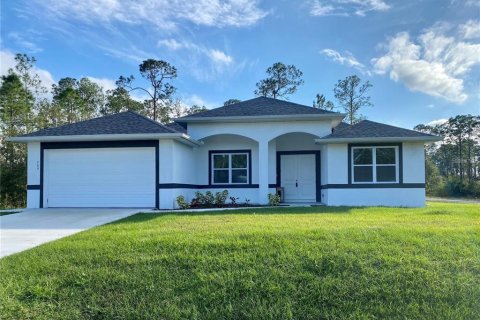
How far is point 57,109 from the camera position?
29.9 meters

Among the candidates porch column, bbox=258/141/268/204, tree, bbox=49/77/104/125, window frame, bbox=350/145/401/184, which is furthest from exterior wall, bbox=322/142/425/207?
tree, bbox=49/77/104/125

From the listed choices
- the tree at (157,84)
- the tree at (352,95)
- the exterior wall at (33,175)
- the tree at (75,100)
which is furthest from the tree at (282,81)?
the exterior wall at (33,175)

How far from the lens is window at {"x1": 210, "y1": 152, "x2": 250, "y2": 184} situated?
18.1 m

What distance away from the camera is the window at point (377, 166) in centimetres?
1603

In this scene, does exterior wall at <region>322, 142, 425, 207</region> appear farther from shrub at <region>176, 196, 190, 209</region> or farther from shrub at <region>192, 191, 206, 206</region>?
shrub at <region>176, 196, 190, 209</region>

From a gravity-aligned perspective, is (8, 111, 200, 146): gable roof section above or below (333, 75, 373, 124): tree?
below

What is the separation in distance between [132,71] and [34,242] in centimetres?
2792

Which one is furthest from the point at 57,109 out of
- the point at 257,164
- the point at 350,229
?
the point at 350,229

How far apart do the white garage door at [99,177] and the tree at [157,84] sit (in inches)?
761

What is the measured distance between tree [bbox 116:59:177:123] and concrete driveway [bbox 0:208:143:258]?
69.6 ft

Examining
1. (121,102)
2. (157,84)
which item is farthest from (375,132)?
(121,102)

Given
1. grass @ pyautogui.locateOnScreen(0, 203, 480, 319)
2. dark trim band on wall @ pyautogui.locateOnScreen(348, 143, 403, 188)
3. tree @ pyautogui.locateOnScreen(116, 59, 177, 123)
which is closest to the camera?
grass @ pyautogui.locateOnScreen(0, 203, 480, 319)

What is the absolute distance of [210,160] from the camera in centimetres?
1828

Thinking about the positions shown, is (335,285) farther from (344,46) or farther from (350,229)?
(344,46)
